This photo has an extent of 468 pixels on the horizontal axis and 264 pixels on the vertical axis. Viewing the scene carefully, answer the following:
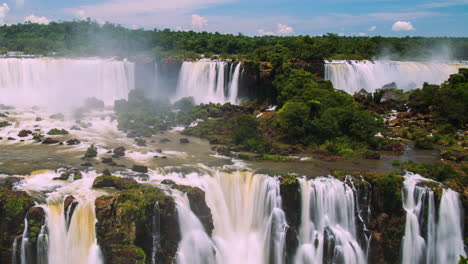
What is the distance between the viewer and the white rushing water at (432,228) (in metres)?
18.0

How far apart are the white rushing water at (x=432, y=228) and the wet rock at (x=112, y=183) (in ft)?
36.9

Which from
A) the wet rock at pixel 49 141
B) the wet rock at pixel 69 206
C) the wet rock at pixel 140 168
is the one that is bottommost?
the wet rock at pixel 69 206

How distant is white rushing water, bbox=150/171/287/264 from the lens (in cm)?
1731

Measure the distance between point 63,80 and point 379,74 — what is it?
95.0 ft

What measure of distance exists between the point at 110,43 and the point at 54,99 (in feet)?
55.9

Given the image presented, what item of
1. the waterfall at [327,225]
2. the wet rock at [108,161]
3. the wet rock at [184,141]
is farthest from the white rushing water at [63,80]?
the waterfall at [327,225]

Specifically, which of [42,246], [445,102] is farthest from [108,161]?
[445,102]

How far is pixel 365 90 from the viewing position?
38219mm

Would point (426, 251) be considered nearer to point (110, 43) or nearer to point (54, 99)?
point (54, 99)

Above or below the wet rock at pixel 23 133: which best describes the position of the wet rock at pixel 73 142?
below

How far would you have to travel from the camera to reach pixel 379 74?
4238 cm

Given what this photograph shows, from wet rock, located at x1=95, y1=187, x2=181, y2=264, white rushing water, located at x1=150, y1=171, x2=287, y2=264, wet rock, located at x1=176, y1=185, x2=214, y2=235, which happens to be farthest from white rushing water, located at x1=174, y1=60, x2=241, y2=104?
wet rock, located at x1=95, y1=187, x2=181, y2=264

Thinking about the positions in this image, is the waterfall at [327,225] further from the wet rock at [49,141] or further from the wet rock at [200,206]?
the wet rock at [49,141]

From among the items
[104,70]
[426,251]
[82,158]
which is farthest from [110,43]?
[426,251]
